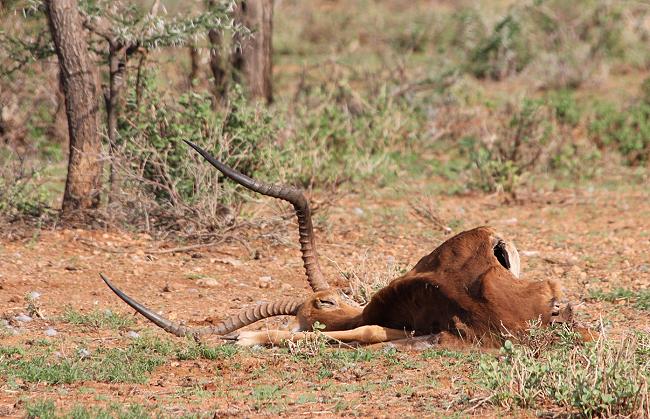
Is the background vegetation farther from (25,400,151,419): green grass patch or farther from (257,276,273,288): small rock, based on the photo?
(25,400,151,419): green grass patch

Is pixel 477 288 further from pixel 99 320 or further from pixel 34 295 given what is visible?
pixel 34 295

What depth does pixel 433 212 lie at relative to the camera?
9.44 metres

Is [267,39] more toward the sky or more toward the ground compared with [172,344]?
more toward the sky

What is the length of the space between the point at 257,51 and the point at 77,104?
344cm

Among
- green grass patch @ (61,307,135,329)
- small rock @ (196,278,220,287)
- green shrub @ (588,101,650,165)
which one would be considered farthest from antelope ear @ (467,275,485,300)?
green shrub @ (588,101,650,165)

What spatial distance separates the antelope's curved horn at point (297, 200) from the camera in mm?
5234

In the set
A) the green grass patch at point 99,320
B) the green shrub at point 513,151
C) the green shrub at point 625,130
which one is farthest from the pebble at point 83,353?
the green shrub at point 625,130

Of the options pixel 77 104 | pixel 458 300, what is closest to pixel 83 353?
pixel 458 300

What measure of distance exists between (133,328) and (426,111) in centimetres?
705

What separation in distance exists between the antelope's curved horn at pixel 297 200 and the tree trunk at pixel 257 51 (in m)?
5.33

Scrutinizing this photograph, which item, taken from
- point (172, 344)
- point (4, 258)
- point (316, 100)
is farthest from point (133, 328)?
point (316, 100)

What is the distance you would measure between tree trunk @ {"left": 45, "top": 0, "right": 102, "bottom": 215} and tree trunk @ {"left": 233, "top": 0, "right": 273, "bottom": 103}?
3.10 m

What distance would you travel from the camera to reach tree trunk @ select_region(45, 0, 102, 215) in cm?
793

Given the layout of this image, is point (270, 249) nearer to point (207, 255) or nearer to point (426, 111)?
point (207, 255)
